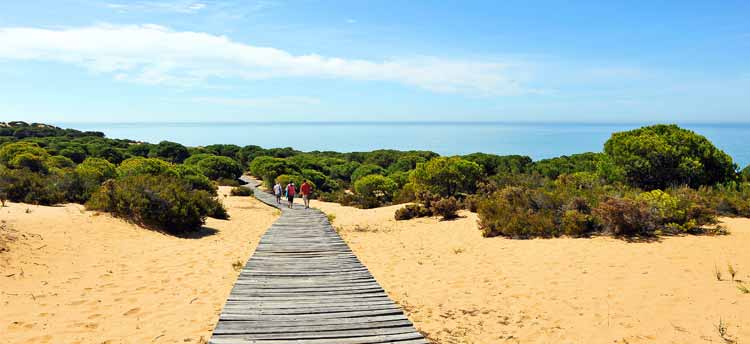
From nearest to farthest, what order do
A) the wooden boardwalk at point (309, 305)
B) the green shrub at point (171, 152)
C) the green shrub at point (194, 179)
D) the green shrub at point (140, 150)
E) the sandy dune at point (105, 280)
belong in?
1. the wooden boardwalk at point (309, 305)
2. the sandy dune at point (105, 280)
3. the green shrub at point (194, 179)
4. the green shrub at point (140, 150)
5. the green shrub at point (171, 152)

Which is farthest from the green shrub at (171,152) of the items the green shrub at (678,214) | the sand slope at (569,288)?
the green shrub at (678,214)

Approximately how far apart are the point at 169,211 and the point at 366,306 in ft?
32.1

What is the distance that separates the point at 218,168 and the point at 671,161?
3777 centimetres

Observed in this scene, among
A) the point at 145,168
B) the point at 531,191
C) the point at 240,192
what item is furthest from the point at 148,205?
the point at 240,192

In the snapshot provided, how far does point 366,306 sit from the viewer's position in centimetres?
693

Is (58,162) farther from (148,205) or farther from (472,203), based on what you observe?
(472,203)

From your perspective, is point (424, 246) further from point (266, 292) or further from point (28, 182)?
point (28, 182)

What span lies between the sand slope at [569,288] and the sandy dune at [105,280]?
3.50m

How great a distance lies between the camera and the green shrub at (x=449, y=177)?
2302 centimetres

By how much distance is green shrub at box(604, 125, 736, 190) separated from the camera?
1859cm

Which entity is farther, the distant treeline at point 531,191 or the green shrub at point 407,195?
the green shrub at point 407,195

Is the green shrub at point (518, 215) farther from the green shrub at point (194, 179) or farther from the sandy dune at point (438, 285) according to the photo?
the green shrub at point (194, 179)

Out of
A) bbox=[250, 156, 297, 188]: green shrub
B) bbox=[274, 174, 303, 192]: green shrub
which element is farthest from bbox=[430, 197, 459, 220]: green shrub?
bbox=[250, 156, 297, 188]: green shrub

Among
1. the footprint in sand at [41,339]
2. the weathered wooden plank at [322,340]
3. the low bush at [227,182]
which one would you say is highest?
the weathered wooden plank at [322,340]
